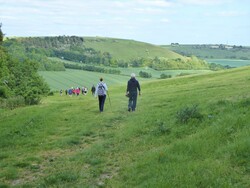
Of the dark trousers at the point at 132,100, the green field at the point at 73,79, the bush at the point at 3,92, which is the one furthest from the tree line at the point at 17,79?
the green field at the point at 73,79

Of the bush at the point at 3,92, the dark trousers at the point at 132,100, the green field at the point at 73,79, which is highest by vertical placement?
the dark trousers at the point at 132,100

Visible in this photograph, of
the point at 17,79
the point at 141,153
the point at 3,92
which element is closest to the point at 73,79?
the point at 17,79

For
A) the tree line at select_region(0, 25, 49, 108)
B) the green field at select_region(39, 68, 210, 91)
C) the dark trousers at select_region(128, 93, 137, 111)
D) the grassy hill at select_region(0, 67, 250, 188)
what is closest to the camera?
the grassy hill at select_region(0, 67, 250, 188)

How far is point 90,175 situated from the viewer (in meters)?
9.75

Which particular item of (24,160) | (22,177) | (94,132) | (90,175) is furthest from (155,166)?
(94,132)

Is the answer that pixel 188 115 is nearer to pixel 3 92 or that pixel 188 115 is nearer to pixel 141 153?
pixel 141 153

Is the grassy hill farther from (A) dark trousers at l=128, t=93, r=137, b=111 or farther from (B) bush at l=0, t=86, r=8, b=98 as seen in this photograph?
(B) bush at l=0, t=86, r=8, b=98

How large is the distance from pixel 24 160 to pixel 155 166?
4.93 metres

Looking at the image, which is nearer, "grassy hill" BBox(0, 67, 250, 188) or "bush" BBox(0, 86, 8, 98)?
"grassy hill" BBox(0, 67, 250, 188)

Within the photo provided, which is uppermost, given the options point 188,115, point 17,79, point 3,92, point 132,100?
point 188,115

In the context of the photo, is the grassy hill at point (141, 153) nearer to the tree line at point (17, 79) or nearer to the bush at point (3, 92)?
the tree line at point (17, 79)

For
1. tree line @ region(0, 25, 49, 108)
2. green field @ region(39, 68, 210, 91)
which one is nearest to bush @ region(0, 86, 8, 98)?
tree line @ region(0, 25, 49, 108)

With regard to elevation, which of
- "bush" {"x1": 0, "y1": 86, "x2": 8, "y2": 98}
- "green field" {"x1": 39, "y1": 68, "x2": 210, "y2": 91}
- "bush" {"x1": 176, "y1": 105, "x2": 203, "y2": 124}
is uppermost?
"bush" {"x1": 176, "y1": 105, "x2": 203, "y2": 124}

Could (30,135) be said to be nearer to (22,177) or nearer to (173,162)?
(22,177)
